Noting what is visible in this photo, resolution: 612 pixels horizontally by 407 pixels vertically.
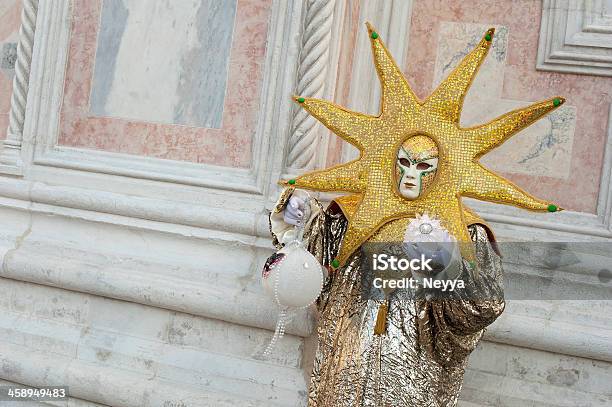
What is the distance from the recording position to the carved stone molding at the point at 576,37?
285cm

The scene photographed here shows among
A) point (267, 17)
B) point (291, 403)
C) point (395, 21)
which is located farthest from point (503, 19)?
point (291, 403)

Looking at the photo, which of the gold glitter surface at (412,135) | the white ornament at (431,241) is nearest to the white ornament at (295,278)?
the gold glitter surface at (412,135)

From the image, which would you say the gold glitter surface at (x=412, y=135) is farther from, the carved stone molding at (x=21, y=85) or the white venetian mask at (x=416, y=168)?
the carved stone molding at (x=21, y=85)

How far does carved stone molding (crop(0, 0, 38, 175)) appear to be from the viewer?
10.6ft

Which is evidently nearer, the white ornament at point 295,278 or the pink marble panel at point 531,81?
the white ornament at point 295,278

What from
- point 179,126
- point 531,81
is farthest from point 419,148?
point 179,126

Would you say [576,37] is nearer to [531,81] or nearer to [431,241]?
[531,81]

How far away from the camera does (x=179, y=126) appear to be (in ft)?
10.0

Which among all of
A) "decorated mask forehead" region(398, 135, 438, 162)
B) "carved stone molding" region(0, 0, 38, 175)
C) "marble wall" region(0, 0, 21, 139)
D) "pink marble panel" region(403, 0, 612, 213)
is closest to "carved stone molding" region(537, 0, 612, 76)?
"pink marble panel" region(403, 0, 612, 213)

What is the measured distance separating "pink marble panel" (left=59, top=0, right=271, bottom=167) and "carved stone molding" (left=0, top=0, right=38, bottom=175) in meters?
0.16

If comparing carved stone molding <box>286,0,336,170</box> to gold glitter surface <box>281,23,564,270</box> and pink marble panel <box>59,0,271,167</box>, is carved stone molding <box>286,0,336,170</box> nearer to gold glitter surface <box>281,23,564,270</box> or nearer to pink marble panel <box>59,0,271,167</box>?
pink marble panel <box>59,0,271,167</box>

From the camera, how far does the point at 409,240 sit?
2.14 m

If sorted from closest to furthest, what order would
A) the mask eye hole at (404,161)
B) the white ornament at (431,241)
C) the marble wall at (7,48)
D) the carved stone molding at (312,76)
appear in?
1. the white ornament at (431,241)
2. the mask eye hole at (404,161)
3. the carved stone molding at (312,76)
4. the marble wall at (7,48)

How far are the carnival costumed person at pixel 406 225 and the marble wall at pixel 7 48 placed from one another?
1688 millimetres
